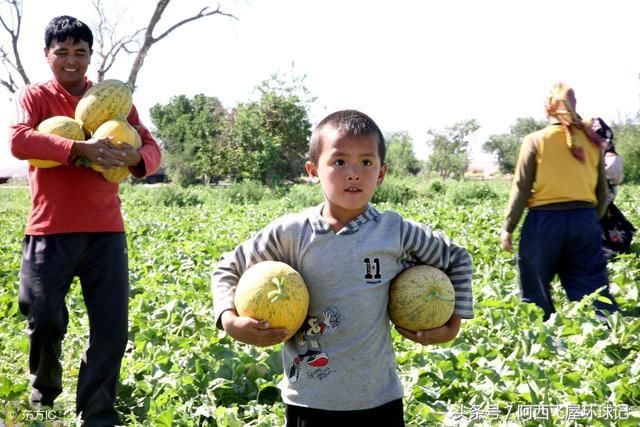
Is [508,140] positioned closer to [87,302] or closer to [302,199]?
[302,199]

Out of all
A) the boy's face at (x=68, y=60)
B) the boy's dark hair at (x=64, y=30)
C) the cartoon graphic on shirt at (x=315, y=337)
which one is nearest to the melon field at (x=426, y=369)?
the cartoon graphic on shirt at (x=315, y=337)

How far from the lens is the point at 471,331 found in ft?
14.2

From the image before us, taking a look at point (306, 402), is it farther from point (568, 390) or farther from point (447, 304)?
point (568, 390)

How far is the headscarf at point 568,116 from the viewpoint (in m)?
4.51

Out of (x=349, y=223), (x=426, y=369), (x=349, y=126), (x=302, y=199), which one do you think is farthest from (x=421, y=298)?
(x=302, y=199)

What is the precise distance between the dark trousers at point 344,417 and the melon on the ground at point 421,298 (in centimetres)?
29

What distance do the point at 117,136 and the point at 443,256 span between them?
175cm

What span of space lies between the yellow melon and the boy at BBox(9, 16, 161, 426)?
219 millimetres

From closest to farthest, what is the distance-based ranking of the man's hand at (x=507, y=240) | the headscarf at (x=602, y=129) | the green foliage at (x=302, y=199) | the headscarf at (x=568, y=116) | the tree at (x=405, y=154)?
the headscarf at (x=568, y=116) < the man's hand at (x=507, y=240) < the headscarf at (x=602, y=129) < the green foliage at (x=302, y=199) < the tree at (x=405, y=154)

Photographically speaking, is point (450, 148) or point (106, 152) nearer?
point (106, 152)

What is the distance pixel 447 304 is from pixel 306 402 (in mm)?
569

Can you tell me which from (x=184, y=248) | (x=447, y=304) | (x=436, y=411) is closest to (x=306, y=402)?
(x=447, y=304)

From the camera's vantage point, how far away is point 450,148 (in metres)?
74.2

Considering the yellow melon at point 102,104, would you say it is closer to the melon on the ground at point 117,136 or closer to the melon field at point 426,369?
the melon on the ground at point 117,136
